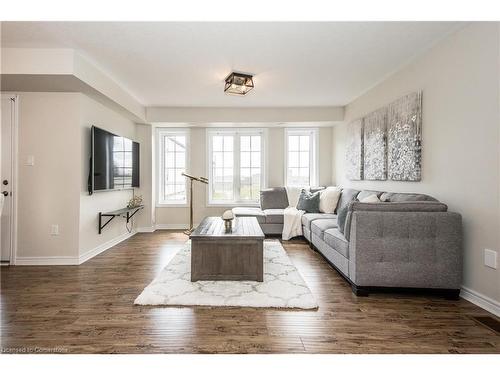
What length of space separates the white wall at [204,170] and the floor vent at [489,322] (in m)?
3.97

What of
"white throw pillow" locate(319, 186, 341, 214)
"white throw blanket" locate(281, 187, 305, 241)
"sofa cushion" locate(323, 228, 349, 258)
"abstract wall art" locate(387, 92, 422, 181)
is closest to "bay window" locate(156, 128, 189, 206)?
"white throw blanket" locate(281, 187, 305, 241)

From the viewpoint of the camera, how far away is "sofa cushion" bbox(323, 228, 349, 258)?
2734 mm

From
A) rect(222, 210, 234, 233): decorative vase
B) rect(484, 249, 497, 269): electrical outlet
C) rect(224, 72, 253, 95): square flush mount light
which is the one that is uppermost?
rect(224, 72, 253, 95): square flush mount light

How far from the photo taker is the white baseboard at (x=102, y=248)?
142 inches

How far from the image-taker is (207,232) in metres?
2.89

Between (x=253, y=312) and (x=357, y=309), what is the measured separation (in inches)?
34.2

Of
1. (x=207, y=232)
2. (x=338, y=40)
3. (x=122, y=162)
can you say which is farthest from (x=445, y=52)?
(x=122, y=162)

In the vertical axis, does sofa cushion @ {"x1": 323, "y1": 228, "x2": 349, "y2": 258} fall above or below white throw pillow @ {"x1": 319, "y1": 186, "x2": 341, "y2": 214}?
below

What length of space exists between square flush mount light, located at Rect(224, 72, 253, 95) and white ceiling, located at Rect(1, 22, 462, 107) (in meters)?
0.08

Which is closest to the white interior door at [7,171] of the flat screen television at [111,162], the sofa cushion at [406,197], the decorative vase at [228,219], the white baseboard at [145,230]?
the flat screen television at [111,162]

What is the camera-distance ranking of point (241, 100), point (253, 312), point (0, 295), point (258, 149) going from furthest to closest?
1. point (258, 149)
2. point (241, 100)
3. point (0, 295)
4. point (253, 312)

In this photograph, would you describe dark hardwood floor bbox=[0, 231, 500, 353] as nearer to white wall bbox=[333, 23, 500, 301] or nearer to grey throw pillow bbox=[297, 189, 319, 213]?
white wall bbox=[333, 23, 500, 301]

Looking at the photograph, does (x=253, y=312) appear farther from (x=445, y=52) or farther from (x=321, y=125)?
(x=321, y=125)

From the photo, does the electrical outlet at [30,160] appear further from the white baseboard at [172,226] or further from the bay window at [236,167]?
the bay window at [236,167]
